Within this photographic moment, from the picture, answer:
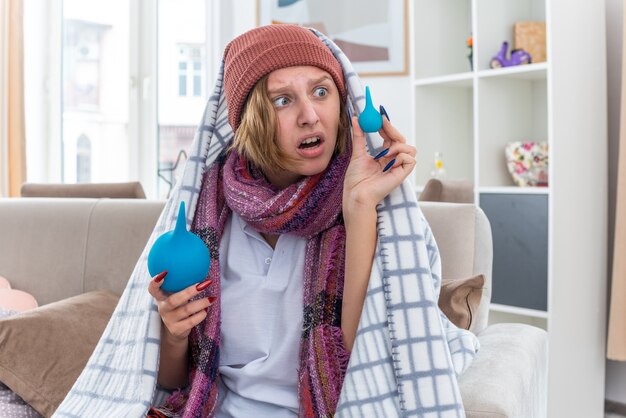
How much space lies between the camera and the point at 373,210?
1237 millimetres

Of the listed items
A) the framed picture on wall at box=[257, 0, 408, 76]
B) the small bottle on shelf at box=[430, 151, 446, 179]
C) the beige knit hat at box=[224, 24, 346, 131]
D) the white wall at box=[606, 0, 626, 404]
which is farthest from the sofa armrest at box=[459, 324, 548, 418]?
the framed picture on wall at box=[257, 0, 408, 76]

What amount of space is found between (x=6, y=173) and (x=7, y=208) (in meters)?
1.73

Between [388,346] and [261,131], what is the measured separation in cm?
44

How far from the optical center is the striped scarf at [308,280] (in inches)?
48.6

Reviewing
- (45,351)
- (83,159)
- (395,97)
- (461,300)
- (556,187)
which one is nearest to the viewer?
(461,300)

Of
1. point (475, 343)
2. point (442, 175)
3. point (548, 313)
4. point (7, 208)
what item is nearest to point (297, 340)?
point (475, 343)

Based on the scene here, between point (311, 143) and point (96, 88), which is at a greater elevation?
point (96, 88)

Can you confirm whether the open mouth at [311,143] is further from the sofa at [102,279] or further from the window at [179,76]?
the window at [179,76]

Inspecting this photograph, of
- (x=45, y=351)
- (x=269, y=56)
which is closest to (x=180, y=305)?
(x=269, y=56)

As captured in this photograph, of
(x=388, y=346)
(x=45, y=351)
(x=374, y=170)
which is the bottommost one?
(x=45, y=351)

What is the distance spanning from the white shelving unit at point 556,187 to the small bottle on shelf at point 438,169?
304 mm

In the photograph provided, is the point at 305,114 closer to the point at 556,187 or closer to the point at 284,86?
the point at 284,86

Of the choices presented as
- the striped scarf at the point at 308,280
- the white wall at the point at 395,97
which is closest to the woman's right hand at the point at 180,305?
the striped scarf at the point at 308,280

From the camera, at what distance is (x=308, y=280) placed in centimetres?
129
